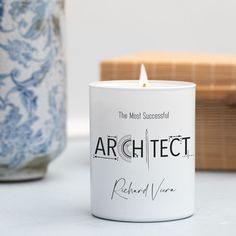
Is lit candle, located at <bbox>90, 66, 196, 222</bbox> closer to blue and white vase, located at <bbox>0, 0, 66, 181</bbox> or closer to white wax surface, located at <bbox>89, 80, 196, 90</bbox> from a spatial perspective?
white wax surface, located at <bbox>89, 80, 196, 90</bbox>

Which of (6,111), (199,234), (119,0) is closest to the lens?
(199,234)

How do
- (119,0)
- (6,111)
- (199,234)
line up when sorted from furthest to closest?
1. (119,0)
2. (6,111)
3. (199,234)

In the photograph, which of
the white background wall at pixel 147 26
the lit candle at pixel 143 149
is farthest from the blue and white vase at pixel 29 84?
the white background wall at pixel 147 26

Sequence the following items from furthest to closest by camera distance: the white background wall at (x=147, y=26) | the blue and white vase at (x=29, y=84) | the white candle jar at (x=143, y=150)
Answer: the white background wall at (x=147, y=26), the blue and white vase at (x=29, y=84), the white candle jar at (x=143, y=150)

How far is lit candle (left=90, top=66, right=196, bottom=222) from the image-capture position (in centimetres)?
53

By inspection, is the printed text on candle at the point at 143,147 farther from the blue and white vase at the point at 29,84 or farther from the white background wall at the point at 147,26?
the white background wall at the point at 147,26

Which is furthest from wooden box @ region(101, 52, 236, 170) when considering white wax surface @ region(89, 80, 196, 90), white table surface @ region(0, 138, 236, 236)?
white wax surface @ region(89, 80, 196, 90)

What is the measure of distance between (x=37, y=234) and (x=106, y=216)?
5 cm

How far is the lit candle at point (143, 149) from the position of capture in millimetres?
532

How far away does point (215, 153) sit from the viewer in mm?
757

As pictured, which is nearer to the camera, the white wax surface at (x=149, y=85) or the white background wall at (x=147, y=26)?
the white wax surface at (x=149, y=85)

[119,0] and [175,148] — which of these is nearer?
[175,148]

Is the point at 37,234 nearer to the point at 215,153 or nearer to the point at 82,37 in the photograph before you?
the point at 215,153

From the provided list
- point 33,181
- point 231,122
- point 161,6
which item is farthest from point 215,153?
point 161,6
